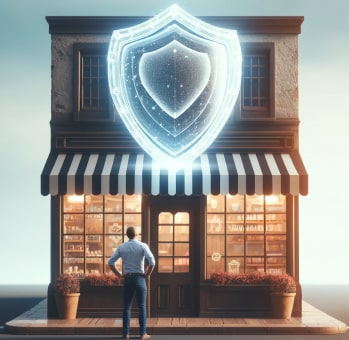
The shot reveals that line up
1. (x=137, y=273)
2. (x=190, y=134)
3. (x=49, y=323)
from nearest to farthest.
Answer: (x=137, y=273) < (x=49, y=323) < (x=190, y=134)

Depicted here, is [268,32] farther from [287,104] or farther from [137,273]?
[137,273]

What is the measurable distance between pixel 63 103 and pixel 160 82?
2369mm

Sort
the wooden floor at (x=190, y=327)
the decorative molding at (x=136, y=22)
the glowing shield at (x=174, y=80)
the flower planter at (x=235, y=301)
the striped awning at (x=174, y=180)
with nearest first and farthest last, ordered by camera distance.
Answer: the wooden floor at (x=190, y=327), the striped awning at (x=174, y=180), the flower planter at (x=235, y=301), the glowing shield at (x=174, y=80), the decorative molding at (x=136, y=22)

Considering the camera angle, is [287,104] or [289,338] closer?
[289,338]

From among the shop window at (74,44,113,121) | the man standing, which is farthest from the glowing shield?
the man standing

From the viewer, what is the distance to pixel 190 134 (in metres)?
20.7

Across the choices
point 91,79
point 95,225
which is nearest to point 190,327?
point 95,225

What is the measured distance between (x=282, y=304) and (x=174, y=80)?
224 inches

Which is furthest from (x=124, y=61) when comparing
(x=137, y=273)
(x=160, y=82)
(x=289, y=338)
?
(x=289, y=338)

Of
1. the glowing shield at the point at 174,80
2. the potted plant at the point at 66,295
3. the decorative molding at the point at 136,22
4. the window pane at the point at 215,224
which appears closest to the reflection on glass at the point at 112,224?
the potted plant at the point at 66,295

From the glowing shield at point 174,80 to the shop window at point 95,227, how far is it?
155 centimetres

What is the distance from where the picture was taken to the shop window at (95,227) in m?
20.9

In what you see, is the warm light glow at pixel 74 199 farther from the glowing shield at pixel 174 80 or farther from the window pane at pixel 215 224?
the window pane at pixel 215 224

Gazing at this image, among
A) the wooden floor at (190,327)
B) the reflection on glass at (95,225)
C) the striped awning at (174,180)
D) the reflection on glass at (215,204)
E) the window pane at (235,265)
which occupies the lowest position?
the wooden floor at (190,327)
